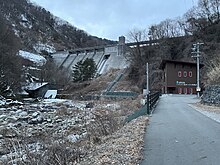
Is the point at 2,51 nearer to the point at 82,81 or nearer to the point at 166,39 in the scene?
the point at 82,81

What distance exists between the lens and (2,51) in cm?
3628

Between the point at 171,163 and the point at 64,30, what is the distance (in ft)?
566

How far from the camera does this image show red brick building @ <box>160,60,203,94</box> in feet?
171

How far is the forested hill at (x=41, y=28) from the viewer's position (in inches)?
5521

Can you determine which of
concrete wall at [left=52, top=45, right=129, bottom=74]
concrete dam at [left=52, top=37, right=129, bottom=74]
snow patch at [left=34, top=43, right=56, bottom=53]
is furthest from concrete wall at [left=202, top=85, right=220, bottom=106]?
snow patch at [left=34, top=43, right=56, bottom=53]

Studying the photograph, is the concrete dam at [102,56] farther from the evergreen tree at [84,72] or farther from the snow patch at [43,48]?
the snow patch at [43,48]

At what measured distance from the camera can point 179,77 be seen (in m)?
53.0

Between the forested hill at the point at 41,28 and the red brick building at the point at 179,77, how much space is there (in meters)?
88.1

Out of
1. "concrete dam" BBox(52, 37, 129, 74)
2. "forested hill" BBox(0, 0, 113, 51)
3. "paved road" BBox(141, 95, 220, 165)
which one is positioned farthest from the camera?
"forested hill" BBox(0, 0, 113, 51)

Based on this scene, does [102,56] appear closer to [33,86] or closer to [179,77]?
[33,86]

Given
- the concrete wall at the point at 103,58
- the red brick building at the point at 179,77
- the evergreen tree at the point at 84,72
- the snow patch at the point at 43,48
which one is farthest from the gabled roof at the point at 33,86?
the snow patch at the point at 43,48

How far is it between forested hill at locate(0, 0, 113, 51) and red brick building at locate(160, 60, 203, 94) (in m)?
88.1

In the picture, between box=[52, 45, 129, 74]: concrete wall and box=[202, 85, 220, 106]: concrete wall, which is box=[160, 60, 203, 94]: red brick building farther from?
box=[202, 85, 220, 106]: concrete wall

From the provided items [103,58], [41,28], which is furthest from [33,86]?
[41,28]
